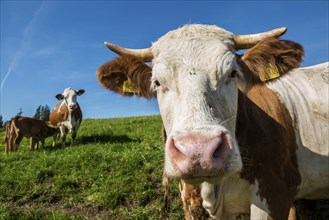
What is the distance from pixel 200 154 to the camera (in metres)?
2.62

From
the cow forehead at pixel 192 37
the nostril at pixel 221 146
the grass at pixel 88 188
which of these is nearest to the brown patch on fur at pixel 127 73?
the cow forehead at pixel 192 37

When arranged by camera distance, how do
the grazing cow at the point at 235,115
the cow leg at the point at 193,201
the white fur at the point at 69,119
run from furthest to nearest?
1. the white fur at the point at 69,119
2. the cow leg at the point at 193,201
3. the grazing cow at the point at 235,115

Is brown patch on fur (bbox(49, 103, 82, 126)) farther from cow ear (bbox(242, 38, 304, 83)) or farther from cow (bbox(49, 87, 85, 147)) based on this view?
cow ear (bbox(242, 38, 304, 83))

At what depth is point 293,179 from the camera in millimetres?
4129

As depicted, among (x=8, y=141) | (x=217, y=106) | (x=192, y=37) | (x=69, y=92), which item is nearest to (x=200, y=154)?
(x=217, y=106)

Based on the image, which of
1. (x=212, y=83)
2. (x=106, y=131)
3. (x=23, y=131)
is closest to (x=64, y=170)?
(x=212, y=83)

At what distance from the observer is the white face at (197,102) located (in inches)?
105

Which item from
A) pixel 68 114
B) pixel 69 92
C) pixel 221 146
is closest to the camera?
pixel 221 146

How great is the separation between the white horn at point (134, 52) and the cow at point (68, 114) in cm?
1232

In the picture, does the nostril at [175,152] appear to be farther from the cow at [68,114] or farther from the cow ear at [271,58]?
the cow at [68,114]

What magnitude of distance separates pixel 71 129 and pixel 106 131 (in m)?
1.68

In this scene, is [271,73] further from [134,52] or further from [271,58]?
[134,52]

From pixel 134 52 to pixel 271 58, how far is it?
4.80ft

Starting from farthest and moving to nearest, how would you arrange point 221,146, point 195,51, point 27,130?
point 27,130
point 195,51
point 221,146
